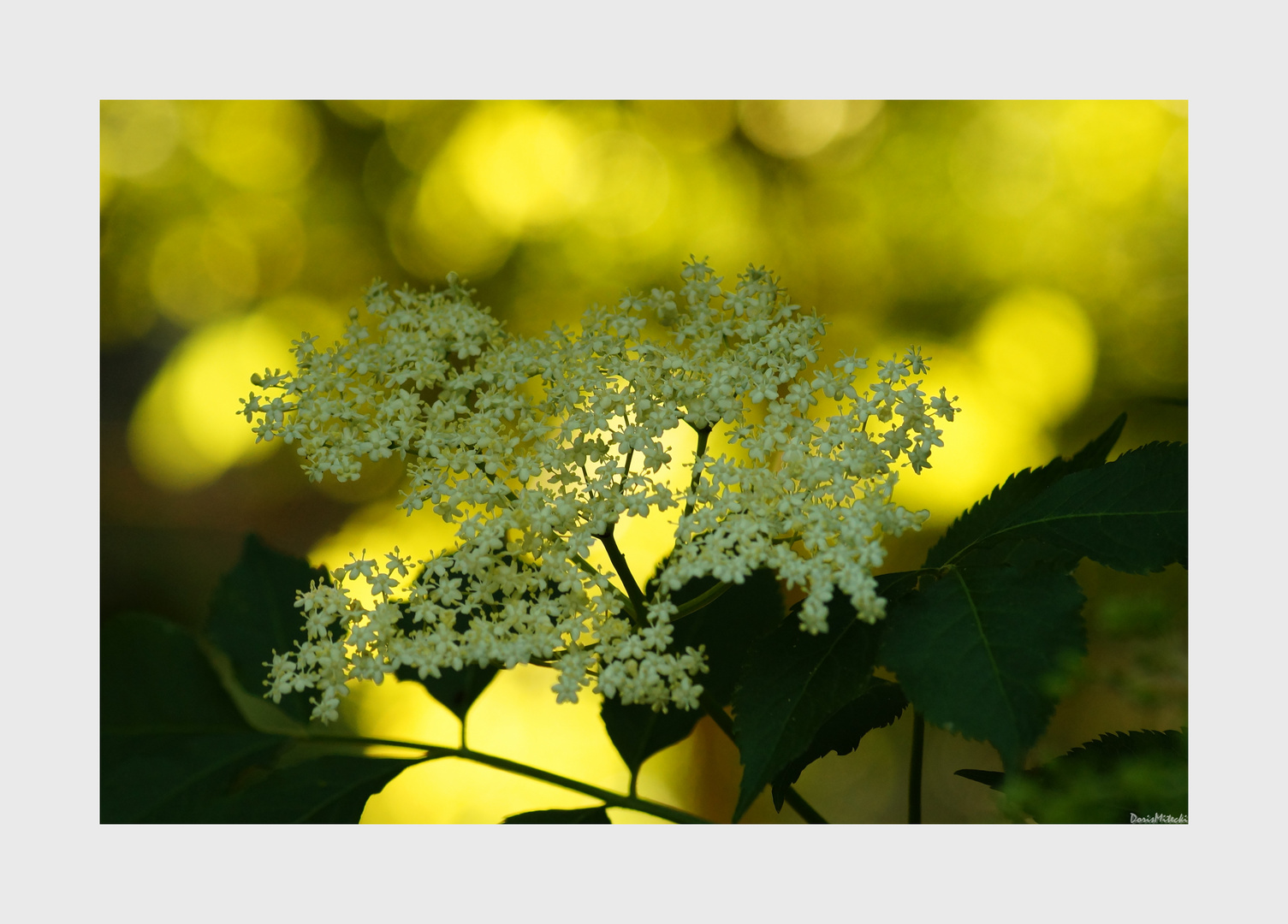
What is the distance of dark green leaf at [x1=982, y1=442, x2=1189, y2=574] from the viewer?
51 cm

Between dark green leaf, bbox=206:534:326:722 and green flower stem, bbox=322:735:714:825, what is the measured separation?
123 mm

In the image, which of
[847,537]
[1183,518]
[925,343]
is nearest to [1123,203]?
[925,343]

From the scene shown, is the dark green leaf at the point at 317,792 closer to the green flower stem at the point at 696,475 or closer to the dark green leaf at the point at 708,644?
the dark green leaf at the point at 708,644

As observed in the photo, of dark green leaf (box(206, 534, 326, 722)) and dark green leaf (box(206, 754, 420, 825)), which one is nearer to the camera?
dark green leaf (box(206, 754, 420, 825))

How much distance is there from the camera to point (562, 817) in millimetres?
639

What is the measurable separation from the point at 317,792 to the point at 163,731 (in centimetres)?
22

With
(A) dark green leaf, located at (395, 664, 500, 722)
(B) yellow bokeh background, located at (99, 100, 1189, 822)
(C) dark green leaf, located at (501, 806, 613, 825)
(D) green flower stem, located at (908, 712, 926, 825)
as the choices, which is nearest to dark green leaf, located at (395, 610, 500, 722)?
(A) dark green leaf, located at (395, 664, 500, 722)

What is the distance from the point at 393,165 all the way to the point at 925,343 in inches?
42.3

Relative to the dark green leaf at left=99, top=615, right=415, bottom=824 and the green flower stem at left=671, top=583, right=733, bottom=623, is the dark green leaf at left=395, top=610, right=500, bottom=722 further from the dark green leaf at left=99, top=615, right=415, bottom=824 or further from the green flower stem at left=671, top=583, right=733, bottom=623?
the green flower stem at left=671, top=583, right=733, bottom=623

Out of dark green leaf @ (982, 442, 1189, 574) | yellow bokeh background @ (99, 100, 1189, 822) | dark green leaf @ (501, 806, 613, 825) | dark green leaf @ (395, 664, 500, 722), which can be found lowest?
dark green leaf @ (501, 806, 613, 825)

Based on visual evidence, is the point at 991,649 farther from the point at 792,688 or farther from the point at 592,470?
the point at 592,470

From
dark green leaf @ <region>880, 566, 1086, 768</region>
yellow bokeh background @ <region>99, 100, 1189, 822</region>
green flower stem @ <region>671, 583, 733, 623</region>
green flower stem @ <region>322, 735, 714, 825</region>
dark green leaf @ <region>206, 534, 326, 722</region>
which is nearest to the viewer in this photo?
dark green leaf @ <region>880, 566, 1086, 768</region>

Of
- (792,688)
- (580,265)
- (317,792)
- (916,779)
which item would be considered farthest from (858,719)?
(580,265)

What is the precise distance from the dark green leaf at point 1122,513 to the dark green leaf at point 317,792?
18.8 inches
